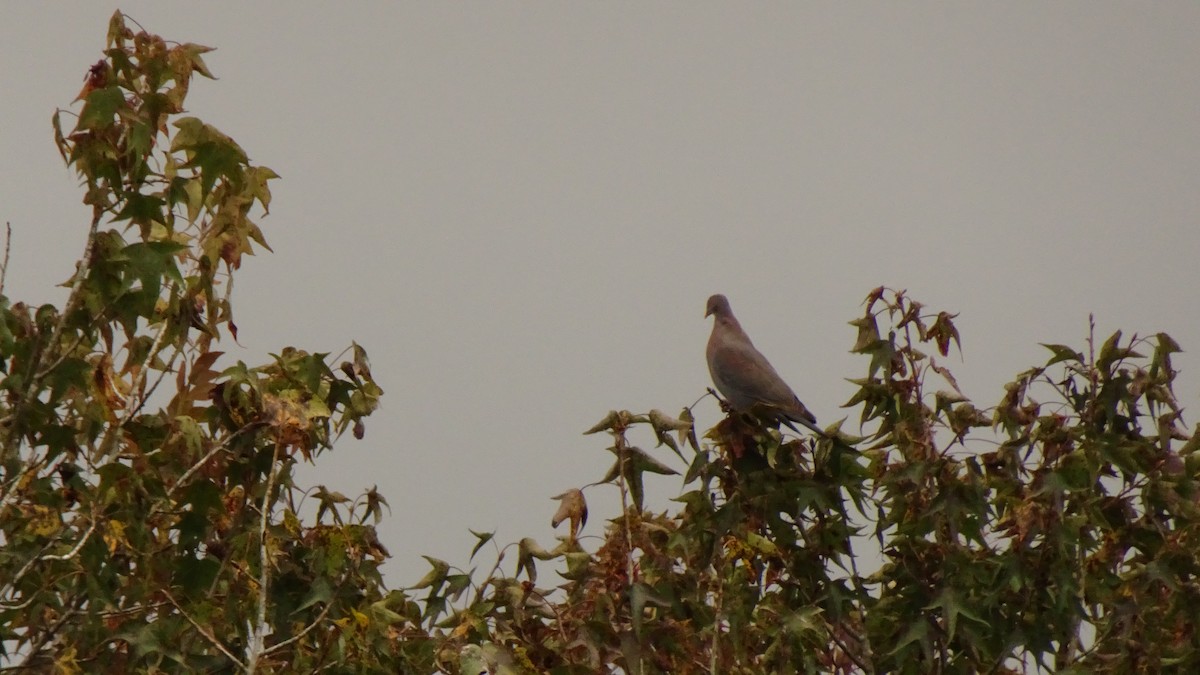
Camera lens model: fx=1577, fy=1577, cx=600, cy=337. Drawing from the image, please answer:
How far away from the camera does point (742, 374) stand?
9.46 meters

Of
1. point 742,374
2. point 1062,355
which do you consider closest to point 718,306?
point 742,374

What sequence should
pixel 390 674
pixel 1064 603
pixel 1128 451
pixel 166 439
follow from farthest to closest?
pixel 1128 451
pixel 1064 603
pixel 166 439
pixel 390 674

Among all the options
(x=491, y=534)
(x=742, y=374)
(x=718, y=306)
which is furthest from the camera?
(x=718, y=306)

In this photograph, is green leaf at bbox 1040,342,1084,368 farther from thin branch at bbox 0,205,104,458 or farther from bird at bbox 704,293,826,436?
thin branch at bbox 0,205,104,458

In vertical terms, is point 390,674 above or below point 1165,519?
below

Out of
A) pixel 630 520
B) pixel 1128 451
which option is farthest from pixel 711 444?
pixel 1128 451

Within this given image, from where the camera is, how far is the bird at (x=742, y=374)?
8922mm

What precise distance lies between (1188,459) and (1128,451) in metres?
0.46

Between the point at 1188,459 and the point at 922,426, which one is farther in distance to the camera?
the point at 1188,459

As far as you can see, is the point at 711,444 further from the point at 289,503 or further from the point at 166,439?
the point at 166,439

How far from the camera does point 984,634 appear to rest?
20.2 ft

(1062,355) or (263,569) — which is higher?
(1062,355)

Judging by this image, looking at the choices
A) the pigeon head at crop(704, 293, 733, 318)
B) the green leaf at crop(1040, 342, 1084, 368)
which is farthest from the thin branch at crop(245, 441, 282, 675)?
the pigeon head at crop(704, 293, 733, 318)

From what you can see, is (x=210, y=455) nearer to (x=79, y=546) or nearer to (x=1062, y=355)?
(x=79, y=546)
